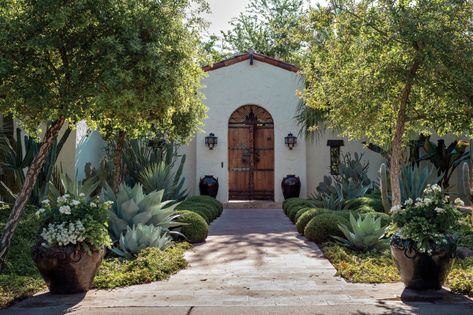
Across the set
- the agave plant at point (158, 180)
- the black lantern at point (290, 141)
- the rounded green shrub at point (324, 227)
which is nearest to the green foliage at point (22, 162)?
the agave plant at point (158, 180)

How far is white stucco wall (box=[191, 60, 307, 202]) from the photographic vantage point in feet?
57.8

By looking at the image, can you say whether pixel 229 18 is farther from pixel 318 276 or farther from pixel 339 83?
pixel 318 276

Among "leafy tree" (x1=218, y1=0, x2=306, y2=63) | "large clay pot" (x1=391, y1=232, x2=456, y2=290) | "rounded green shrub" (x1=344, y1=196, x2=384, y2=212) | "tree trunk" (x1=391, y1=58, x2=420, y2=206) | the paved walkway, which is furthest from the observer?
"leafy tree" (x1=218, y1=0, x2=306, y2=63)

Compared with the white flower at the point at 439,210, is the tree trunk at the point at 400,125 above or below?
above

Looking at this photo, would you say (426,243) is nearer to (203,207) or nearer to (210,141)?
(203,207)

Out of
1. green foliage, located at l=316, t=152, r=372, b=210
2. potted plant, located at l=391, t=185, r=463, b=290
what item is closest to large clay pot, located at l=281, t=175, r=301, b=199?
green foliage, located at l=316, t=152, r=372, b=210

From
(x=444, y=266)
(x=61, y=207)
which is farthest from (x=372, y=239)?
(x=61, y=207)

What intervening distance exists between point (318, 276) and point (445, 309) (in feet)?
6.27

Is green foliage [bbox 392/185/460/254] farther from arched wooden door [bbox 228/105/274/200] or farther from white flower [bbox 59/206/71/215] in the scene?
arched wooden door [bbox 228/105/274/200]

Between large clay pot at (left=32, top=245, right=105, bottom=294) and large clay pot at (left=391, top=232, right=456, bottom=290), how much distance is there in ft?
11.9

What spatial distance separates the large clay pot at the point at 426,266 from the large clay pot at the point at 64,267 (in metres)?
3.62

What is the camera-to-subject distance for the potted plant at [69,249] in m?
5.91

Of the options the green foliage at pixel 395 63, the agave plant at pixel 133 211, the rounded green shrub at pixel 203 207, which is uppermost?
the green foliage at pixel 395 63

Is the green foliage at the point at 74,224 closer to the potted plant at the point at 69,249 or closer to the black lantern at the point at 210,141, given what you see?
the potted plant at the point at 69,249
